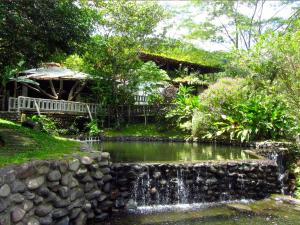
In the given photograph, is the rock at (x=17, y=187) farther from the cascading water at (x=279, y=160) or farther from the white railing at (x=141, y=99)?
the white railing at (x=141, y=99)

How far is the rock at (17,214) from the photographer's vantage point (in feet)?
19.5

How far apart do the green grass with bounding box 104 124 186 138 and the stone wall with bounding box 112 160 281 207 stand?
8.73 meters

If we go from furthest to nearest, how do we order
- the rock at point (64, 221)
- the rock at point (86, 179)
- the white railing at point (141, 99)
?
the white railing at point (141, 99)
the rock at point (86, 179)
the rock at point (64, 221)

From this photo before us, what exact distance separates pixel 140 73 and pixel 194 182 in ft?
41.2

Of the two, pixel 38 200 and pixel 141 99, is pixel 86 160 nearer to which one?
pixel 38 200

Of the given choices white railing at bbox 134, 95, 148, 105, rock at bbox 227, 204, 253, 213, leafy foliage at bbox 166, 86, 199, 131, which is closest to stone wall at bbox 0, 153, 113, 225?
rock at bbox 227, 204, 253, 213

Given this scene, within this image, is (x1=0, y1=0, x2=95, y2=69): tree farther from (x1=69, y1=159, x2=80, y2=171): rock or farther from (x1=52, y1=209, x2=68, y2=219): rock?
(x1=52, y1=209, x2=68, y2=219): rock

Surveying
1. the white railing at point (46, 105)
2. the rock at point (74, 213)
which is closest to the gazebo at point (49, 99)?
the white railing at point (46, 105)

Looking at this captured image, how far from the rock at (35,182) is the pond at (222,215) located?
222cm

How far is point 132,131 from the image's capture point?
68.0ft

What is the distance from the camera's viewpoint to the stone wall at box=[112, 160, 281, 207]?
9.58 m

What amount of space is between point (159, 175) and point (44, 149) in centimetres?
339

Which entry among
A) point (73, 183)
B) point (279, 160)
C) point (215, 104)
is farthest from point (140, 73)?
point (73, 183)

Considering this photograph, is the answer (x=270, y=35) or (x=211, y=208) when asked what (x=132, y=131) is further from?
(x=211, y=208)
